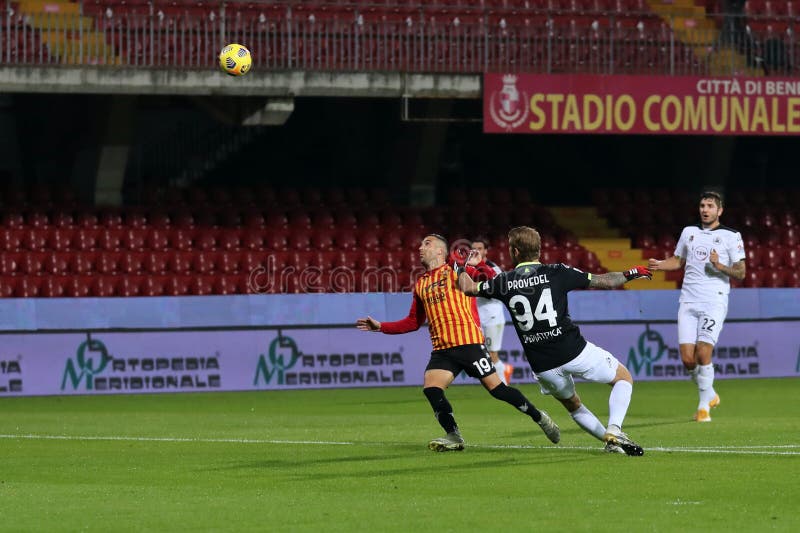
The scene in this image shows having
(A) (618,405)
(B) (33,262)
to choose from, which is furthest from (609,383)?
(B) (33,262)

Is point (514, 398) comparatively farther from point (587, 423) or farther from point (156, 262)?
point (156, 262)

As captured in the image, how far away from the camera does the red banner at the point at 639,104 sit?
91.3 ft

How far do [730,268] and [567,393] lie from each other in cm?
457

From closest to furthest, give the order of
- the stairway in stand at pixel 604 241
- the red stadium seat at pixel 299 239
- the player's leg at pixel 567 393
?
the player's leg at pixel 567 393 → the red stadium seat at pixel 299 239 → the stairway in stand at pixel 604 241

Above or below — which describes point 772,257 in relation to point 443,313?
above

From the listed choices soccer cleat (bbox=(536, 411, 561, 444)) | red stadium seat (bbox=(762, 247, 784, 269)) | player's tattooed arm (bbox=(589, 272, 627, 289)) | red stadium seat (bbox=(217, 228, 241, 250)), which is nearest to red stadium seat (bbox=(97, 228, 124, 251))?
red stadium seat (bbox=(217, 228, 241, 250))

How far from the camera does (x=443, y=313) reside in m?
13.1

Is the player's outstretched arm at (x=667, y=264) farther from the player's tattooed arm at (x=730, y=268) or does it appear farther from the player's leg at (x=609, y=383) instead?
the player's leg at (x=609, y=383)

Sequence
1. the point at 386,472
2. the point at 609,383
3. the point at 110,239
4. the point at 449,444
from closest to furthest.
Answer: the point at 386,472
the point at 609,383
the point at 449,444
the point at 110,239

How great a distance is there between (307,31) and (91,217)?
5191mm

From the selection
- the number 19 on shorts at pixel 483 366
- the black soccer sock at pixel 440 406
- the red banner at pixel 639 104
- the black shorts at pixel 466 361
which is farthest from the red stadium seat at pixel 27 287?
the number 19 on shorts at pixel 483 366

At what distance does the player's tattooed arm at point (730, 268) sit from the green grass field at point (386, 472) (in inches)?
60.1

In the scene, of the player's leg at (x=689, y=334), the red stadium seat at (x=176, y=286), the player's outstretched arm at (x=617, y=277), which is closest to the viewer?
the player's outstretched arm at (x=617, y=277)

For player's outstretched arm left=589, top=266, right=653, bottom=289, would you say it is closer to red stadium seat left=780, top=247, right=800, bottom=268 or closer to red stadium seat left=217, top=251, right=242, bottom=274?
red stadium seat left=217, top=251, right=242, bottom=274
